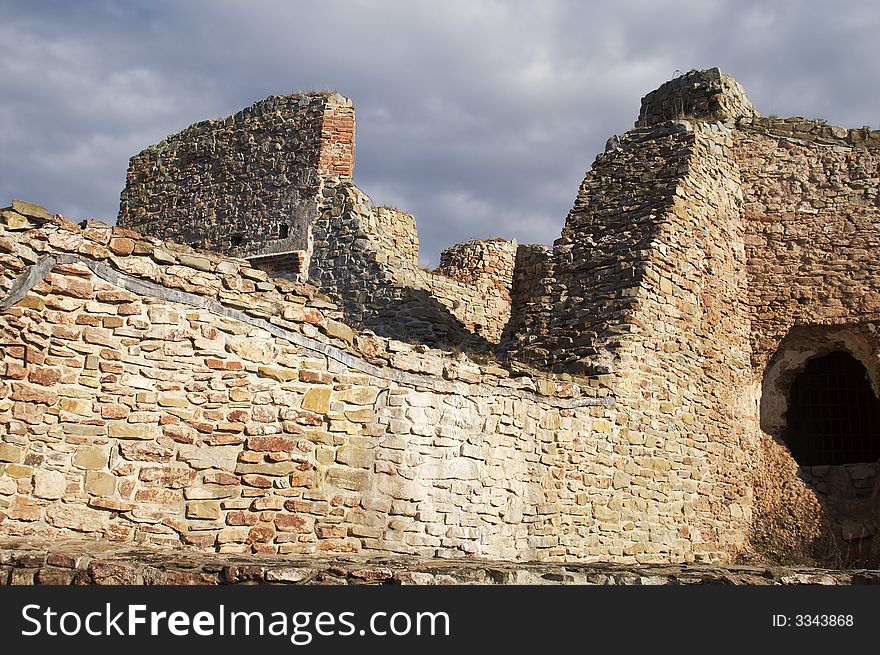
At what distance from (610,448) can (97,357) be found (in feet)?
16.2

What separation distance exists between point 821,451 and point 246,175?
954 cm

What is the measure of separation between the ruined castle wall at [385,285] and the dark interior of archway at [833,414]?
4.36 m

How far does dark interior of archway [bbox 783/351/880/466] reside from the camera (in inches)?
455

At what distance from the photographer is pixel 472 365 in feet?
25.0

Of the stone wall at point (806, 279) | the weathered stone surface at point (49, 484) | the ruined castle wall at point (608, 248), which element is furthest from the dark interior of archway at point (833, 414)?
the weathered stone surface at point (49, 484)

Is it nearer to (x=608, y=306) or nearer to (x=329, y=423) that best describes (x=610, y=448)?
(x=608, y=306)

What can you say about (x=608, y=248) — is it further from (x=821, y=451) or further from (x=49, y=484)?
(x=49, y=484)

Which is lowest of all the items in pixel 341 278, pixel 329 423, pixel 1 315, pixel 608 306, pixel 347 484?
pixel 347 484

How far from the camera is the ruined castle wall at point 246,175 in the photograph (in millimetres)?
13406

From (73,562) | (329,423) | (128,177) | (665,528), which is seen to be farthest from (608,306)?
(128,177)

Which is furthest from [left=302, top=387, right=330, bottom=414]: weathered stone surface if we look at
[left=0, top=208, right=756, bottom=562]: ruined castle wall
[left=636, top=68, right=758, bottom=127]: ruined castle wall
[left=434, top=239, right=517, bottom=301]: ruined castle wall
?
[left=434, top=239, right=517, bottom=301]: ruined castle wall

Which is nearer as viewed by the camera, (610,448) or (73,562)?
(73,562)

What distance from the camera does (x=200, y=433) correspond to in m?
6.22

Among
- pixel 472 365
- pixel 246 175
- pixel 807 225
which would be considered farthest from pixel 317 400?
pixel 246 175
